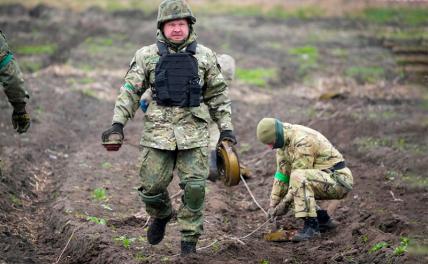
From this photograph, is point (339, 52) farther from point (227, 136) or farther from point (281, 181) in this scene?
point (227, 136)

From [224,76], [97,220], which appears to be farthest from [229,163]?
[224,76]

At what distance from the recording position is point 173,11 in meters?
7.32

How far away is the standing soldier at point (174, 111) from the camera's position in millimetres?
7320

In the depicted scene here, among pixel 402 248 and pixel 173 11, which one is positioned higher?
pixel 173 11

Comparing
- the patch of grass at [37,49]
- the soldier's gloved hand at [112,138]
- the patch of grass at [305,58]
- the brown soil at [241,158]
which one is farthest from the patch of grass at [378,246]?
the patch of grass at [37,49]

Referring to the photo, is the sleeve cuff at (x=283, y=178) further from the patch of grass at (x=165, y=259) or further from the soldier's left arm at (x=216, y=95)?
the patch of grass at (x=165, y=259)

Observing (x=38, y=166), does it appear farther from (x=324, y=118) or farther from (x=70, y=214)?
(x=324, y=118)

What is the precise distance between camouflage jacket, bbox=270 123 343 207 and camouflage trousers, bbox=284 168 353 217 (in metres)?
0.11

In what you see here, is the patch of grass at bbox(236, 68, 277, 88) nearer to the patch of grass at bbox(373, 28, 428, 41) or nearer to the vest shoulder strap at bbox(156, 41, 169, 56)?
the patch of grass at bbox(373, 28, 428, 41)

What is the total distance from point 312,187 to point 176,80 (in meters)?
2.23

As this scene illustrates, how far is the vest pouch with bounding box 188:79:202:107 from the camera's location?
24.2 feet

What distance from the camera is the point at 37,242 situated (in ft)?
28.1

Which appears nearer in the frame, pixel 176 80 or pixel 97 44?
pixel 176 80

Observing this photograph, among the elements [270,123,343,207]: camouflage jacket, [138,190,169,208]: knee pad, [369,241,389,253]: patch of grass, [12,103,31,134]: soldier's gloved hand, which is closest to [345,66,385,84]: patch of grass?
[270,123,343,207]: camouflage jacket
